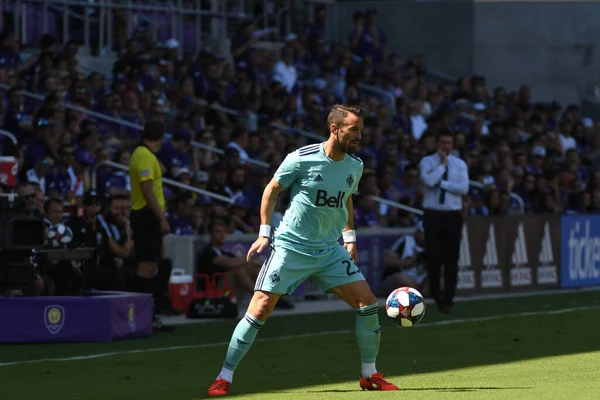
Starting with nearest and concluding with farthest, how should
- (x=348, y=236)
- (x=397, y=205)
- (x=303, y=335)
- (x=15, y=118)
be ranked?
(x=348, y=236) → (x=303, y=335) → (x=15, y=118) → (x=397, y=205)

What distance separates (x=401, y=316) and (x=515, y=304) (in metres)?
8.99

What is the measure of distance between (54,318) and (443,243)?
17.7 ft

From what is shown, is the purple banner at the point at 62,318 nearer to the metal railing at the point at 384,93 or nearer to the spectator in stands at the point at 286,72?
the spectator in stands at the point at 286,72

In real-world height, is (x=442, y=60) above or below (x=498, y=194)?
above

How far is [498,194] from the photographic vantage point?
2331cm

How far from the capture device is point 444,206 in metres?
17.9

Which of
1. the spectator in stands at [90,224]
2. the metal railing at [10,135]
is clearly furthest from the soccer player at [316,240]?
the metal railing at [10,135]

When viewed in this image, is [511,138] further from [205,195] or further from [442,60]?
[205,195]

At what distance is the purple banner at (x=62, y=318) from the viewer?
14531 mm

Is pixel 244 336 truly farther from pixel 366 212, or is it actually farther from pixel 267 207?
pixel 366 212

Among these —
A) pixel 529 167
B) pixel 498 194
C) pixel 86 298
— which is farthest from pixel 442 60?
pixel 86 298

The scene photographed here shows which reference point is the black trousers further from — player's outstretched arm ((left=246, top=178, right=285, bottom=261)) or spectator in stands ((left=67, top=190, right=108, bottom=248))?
player's outstretched arm ((left=246, top=178, right=285, bottom=261))

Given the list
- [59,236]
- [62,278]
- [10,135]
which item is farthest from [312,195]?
[10,135]

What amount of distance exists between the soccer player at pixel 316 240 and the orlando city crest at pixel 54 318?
181 inches
